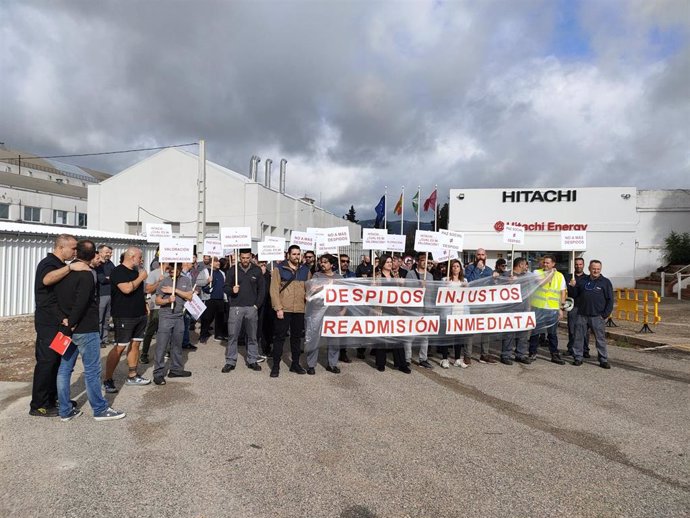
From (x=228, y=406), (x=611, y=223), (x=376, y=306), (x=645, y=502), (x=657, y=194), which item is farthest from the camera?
(x=657, y=194)

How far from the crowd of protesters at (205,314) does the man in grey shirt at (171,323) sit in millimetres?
15

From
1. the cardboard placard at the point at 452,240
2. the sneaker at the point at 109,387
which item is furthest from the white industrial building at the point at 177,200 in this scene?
the sneaker at the point at 109,387

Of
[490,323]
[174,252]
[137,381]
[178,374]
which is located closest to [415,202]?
[490,323]

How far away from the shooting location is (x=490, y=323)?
834cm

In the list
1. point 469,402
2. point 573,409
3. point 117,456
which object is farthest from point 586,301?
point 117,456

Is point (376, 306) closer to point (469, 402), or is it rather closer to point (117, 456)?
point (469, 402)

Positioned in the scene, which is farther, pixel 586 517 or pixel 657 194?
pixel 657 194

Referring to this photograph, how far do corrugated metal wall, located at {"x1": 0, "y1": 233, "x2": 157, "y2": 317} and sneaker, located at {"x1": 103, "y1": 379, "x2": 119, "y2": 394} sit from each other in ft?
33.8

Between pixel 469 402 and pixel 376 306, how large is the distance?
2333 mm

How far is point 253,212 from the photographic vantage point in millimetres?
30906

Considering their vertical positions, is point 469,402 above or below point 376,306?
below

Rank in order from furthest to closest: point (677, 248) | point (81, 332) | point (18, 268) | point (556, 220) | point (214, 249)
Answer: point (677, 248), point (556, 220), point (18, 268), point (214, 249), point (81, 332)

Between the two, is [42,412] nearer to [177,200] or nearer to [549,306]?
[549,306]

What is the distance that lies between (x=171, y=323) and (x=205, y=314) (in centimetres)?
372
